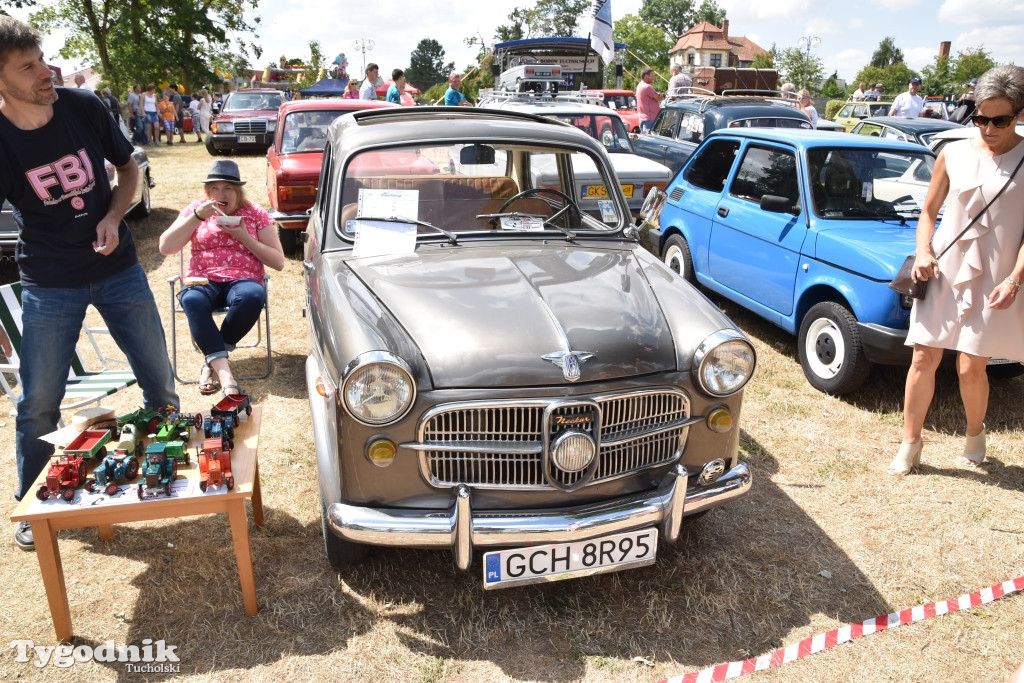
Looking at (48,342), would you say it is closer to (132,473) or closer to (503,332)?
(132,473)

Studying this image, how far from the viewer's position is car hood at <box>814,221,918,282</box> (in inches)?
187

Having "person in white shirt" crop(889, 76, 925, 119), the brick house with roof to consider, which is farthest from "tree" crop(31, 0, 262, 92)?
the brick house with roof

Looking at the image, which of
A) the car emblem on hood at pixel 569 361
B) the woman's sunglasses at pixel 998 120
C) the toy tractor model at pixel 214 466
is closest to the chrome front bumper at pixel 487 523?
the toy tractor model at pixel 214 466

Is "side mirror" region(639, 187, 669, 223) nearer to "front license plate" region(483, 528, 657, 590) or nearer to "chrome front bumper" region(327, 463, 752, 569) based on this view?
"chrome front bumper" region(327, 463, 752, 569)

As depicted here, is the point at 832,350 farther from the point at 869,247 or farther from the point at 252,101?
the point at 252,101

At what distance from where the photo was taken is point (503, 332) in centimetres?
290

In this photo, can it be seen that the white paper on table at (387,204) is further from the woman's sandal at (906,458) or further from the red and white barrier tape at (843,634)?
the woman's sandal at (906,458)

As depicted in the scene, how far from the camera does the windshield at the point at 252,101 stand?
1948 centimetres

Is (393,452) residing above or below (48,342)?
below

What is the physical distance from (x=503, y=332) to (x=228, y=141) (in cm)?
1740

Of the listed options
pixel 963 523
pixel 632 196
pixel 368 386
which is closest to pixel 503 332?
pixel 368 386

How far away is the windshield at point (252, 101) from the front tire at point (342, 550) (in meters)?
18.3

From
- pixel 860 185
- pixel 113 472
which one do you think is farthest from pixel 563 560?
pixel 860 185

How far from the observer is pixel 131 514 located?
276 cm
